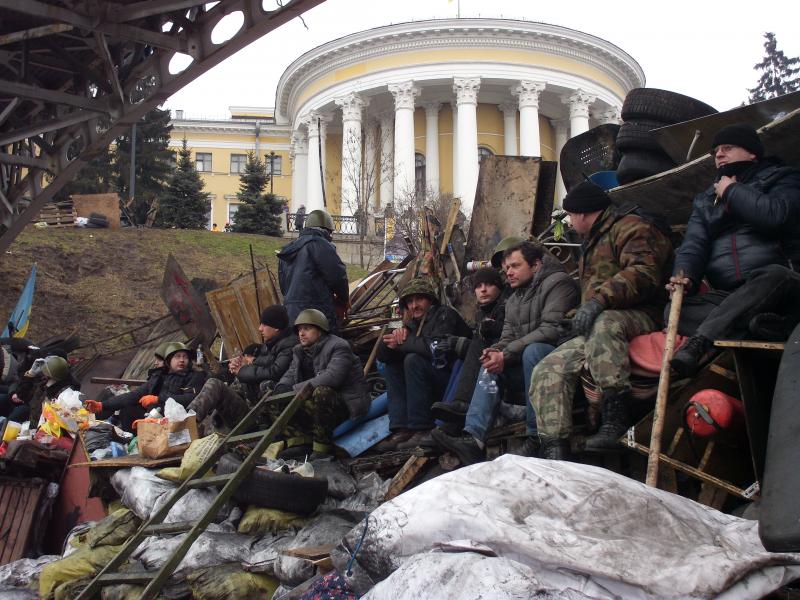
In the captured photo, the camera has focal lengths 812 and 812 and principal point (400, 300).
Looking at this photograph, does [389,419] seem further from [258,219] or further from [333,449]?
[258,219]

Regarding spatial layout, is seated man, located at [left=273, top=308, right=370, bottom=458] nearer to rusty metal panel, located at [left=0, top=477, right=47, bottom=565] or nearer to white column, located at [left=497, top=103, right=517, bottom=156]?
rusty metal panel, located at [left=0, top=477, right=47, bottom=565]

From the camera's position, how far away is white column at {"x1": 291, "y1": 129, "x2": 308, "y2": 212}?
168 feet

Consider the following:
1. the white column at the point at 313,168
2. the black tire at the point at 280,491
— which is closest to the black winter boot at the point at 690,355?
the black tire at the point at 280,491

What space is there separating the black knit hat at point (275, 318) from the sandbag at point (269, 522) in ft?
8.09

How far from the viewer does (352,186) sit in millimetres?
40938

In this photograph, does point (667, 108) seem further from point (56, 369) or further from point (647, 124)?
point (56, 369)

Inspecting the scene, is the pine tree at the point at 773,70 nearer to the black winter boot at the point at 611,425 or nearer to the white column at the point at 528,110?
the white column at the point at 528,110

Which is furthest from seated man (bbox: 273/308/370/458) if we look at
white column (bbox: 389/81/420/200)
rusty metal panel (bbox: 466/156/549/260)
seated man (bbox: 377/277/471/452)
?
white column (bbox: 389/81/420/200)

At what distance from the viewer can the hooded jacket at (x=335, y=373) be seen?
651 centimetres

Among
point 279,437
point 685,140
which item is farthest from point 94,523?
point 685,140

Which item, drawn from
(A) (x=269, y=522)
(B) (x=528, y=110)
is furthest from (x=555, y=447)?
(B) (x=528, y=110)

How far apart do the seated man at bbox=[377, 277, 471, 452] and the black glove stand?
23 millimetres

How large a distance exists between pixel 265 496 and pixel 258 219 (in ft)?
85.4

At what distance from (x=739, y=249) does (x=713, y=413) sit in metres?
1.19
